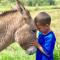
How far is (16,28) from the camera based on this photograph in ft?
25.1

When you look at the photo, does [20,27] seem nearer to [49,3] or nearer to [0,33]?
[0,33]

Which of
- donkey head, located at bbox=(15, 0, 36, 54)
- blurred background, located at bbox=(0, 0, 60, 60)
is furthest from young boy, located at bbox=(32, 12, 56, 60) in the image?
blurred background, located at bbox=(0, 0, 60, 60)

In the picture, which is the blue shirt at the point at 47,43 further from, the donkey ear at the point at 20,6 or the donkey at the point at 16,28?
the donkey ear at the point at 20,6

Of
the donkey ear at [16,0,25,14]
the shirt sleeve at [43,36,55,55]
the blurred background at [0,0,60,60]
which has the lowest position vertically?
the blurred background at [0,0,60,60]

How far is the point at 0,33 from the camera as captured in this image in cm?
761

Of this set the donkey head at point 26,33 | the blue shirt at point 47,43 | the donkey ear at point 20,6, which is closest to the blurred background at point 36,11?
the donkey head at point 26,33

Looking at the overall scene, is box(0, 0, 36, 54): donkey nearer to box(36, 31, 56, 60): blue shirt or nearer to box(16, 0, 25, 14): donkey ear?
box(16, 0, 25, 14): donkey ear

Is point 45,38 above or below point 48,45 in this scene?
above

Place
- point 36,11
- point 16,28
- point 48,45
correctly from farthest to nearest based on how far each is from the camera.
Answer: point 36,11 → point 16,28 → point 48,45

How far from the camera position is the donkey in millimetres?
7625

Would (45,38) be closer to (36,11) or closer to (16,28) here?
(16,28)

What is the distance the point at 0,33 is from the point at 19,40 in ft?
1.27

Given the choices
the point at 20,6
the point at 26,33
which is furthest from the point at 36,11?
the point at 20,6

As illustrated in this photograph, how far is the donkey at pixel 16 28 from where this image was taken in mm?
7625
